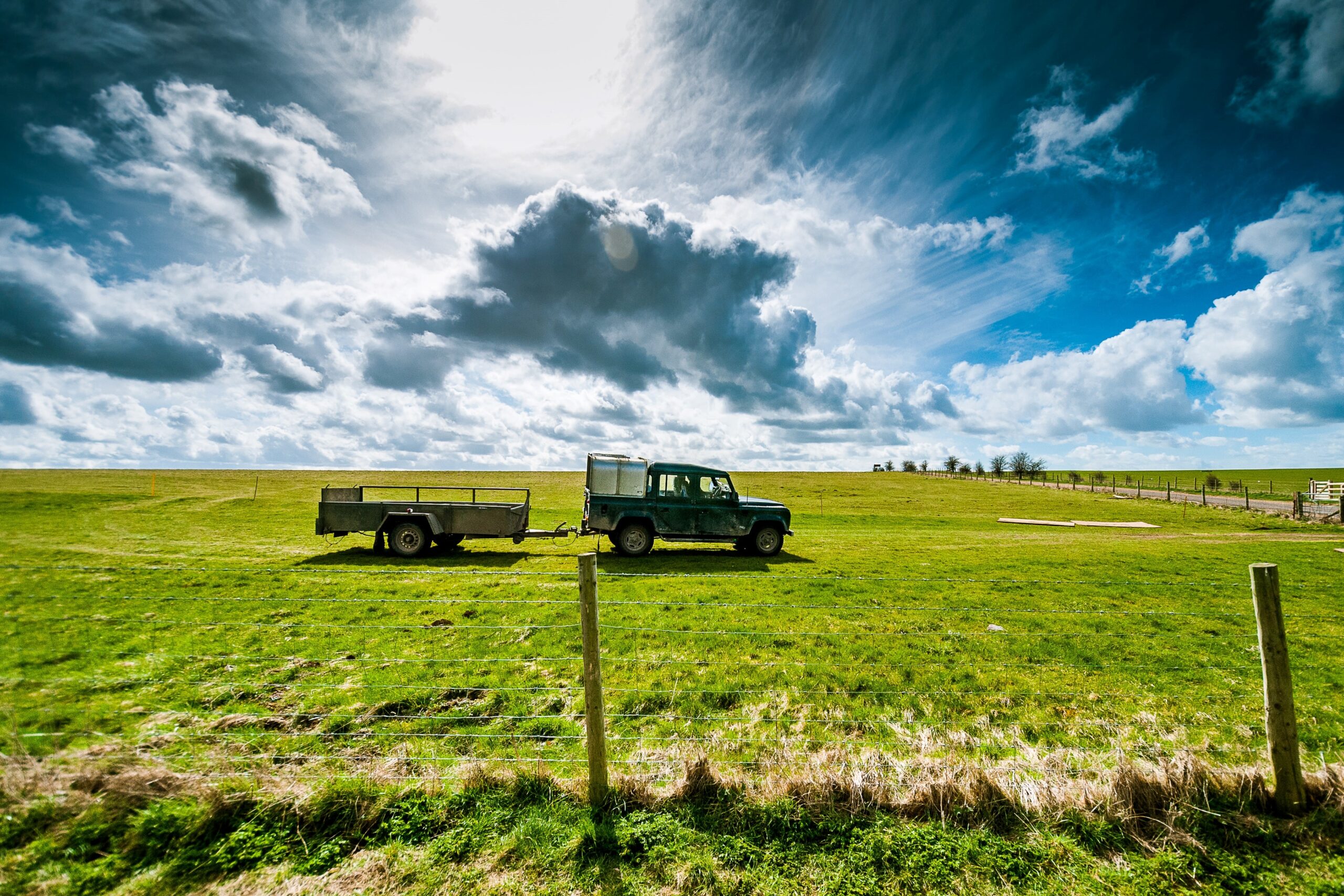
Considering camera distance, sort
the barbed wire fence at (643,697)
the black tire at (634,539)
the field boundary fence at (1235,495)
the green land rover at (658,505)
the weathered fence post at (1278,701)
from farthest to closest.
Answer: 1. the field boundary fence at (1235,495)
2. the black tire at (634,539)
3. the green land rover at (658,505)
4. the barbed wire fence at (643,697)
5. the weathered fence post at (1278,701)

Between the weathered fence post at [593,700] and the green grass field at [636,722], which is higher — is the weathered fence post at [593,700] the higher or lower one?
the higher one

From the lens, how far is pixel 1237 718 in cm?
518

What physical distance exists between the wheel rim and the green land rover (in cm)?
1

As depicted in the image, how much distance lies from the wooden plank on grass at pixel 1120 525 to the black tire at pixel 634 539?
25577 mm

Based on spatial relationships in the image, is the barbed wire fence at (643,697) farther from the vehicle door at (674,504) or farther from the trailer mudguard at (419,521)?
the vehicle door at (674,504)

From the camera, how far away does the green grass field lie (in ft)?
10.0

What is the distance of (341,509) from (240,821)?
1168 centimetres

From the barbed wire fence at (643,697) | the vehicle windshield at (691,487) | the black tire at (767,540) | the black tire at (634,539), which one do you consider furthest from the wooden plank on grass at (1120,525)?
the black tire at (634,539)

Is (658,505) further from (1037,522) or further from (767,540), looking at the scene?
(1037,522)

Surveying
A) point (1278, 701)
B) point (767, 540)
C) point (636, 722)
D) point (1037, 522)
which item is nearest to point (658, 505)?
point (767, 540)

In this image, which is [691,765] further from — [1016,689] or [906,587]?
[906,587]

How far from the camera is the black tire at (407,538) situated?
13875mm

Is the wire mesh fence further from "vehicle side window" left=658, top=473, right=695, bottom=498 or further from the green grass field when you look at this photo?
"vehicle side window" left=658, top=473, right=695, bottom=498

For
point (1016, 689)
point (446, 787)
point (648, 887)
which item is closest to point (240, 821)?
point (446, 787)
